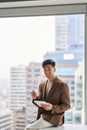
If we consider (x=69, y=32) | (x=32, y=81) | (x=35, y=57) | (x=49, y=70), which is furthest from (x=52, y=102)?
(x=69, y=32)

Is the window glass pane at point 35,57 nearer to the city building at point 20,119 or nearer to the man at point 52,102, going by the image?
the city building at point 20,119

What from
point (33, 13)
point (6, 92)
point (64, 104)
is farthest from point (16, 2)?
point (64, 104)

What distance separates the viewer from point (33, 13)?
7.58ft

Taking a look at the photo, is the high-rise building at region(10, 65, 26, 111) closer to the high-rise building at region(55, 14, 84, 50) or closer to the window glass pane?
the window glass pane

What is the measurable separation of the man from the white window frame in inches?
12.7

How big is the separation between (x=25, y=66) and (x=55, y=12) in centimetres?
58

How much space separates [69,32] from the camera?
2.28 meters

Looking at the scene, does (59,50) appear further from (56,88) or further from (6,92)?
(6,92)

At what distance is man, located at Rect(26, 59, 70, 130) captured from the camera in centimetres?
194

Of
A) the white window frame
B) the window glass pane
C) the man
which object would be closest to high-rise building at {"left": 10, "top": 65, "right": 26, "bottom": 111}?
the window glass pane

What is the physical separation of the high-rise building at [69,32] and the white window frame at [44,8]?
0.19 ft

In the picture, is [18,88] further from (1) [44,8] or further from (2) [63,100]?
(1) [44,8]

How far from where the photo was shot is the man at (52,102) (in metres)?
1.94

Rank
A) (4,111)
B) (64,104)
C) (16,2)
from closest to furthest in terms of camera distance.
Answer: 1. (64,104)
2. (16,2)
3. (4,111)
